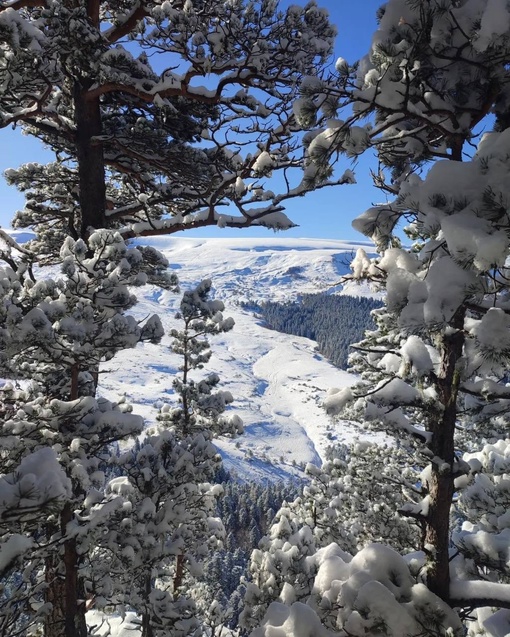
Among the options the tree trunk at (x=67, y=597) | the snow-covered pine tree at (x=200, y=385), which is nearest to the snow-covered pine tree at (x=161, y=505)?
the snow-covered pine tree at (x=200, y=385)

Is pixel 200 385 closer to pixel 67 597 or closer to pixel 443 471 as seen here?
pixel 67 597

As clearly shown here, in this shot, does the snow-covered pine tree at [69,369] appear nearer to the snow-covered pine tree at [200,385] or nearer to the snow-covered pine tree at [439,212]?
the snow-covered pine tree at [439,212]

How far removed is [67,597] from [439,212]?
233 inches

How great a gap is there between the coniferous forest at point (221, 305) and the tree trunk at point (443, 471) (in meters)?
0.01

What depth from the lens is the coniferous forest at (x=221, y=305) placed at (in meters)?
2.54

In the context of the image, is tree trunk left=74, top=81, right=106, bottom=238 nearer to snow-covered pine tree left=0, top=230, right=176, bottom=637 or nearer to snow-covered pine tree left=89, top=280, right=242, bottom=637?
snow-covered pine tree left=0, top=230, right=176, bottom=637

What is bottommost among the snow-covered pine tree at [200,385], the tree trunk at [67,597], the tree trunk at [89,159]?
the tree trunk at [67,597]

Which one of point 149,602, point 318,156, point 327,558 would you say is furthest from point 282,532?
point 318,156

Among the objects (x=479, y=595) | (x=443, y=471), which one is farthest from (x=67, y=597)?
(x=443, y=471)

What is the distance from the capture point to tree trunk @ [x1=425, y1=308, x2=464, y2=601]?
8.95 ft

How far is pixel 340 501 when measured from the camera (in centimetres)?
1185

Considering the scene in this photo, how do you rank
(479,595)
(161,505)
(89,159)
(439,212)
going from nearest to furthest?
(439,212) < (479,595) < (89,159) < (161,505)

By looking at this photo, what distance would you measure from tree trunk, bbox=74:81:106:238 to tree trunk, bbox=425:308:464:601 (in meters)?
5.37

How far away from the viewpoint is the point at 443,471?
2.70 metres
